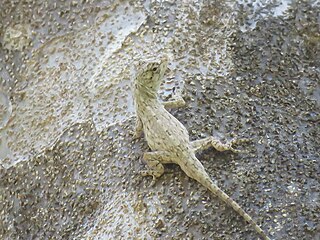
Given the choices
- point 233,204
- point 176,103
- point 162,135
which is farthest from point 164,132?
point 233,204

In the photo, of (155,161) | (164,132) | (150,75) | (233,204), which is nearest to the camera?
(233,204)

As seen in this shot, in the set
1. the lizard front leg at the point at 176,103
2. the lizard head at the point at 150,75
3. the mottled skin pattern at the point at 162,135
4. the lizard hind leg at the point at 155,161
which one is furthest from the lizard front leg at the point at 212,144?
the lizard head at the point at 150,75

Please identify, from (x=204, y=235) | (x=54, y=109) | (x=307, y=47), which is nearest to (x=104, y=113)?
(x=54, y=109)

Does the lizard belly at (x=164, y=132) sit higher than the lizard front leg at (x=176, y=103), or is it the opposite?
the lizard front leg at (x=176, y=103)

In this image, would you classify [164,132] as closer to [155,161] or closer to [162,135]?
[162,135]

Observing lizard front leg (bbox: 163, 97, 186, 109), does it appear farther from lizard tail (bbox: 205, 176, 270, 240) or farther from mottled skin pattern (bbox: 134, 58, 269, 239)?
lizard tail (bbox: 205, 176, 270, 240)

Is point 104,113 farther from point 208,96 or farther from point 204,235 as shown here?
point 204,235

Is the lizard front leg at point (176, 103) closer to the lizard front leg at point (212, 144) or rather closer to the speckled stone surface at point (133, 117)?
the speckled stone surface at point (133, 117)
